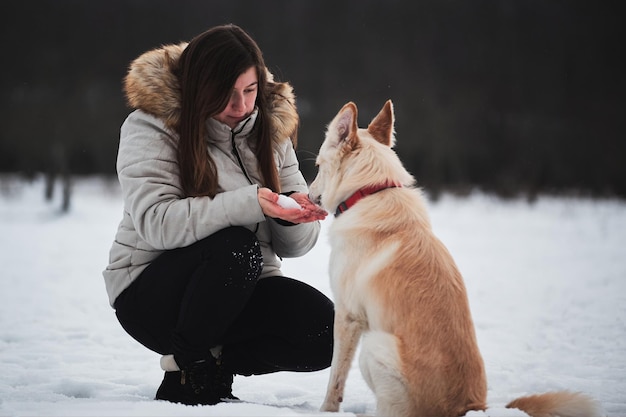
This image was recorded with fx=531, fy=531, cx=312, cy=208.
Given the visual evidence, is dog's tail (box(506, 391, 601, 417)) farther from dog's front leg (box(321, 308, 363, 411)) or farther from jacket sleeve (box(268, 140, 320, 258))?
jacket sleeve (box(268, 140, 320, 258))

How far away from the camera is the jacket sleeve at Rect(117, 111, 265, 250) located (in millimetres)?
2252

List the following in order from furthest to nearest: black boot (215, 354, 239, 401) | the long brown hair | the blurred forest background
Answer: the blurred forest background → black boot (215, 354, 239, 401) → the long brown hair

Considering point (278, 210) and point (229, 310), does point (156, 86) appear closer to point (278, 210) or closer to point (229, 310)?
point (278, 210)

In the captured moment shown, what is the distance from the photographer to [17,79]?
49.7 feet

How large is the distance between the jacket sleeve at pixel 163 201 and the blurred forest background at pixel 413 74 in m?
11.0

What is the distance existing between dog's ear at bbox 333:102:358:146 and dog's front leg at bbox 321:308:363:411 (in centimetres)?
80

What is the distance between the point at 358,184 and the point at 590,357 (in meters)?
Answer: 2.29

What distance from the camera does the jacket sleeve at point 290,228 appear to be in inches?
105

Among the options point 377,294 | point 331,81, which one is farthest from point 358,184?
point 331,81

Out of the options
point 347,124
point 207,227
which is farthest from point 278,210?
point 347,124

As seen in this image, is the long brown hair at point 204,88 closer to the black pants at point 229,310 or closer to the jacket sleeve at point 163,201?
the jacket sleeve at point 163,201

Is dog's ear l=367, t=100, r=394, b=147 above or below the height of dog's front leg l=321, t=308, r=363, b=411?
above

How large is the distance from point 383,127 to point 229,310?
1.15 meters

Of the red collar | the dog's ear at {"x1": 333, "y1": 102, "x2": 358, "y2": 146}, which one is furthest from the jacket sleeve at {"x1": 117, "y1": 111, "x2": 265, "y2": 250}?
the dog's ear at {"x1": 333, "y1": 102, "x2": 358, "y2": 146}
